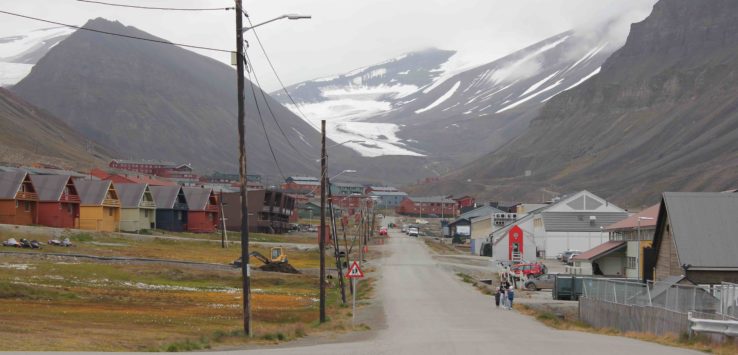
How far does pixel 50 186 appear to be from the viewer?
102188 mm

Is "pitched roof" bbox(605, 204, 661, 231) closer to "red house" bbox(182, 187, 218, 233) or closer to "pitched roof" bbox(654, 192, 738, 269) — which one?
"pitched roof" bbox(654, 192, 738, 269)

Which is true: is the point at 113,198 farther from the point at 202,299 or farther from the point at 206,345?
the point at 206,345

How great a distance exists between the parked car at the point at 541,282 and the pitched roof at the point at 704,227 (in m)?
18.9

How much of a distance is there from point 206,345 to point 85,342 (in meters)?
3.55

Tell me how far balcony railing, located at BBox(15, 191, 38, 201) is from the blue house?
25.2m

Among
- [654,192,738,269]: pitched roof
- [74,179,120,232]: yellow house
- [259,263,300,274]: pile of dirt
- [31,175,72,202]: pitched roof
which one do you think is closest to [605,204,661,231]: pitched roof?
[654,192,738,269]: pitched roof

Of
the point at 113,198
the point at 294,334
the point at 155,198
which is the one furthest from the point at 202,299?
the point at 155,198

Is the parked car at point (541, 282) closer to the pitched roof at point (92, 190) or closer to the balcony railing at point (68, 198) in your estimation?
the balcony railing at point (68, 198)

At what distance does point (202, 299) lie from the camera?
53.3m

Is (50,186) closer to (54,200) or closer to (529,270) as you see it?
(54,200)

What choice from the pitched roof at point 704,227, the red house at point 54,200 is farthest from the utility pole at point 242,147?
the red house at point 54,200

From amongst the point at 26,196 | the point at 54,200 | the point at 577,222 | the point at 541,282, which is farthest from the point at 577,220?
the point at 26,196

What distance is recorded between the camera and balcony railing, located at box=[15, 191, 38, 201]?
3841 inches

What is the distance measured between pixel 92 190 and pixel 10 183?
1240 centimetres
